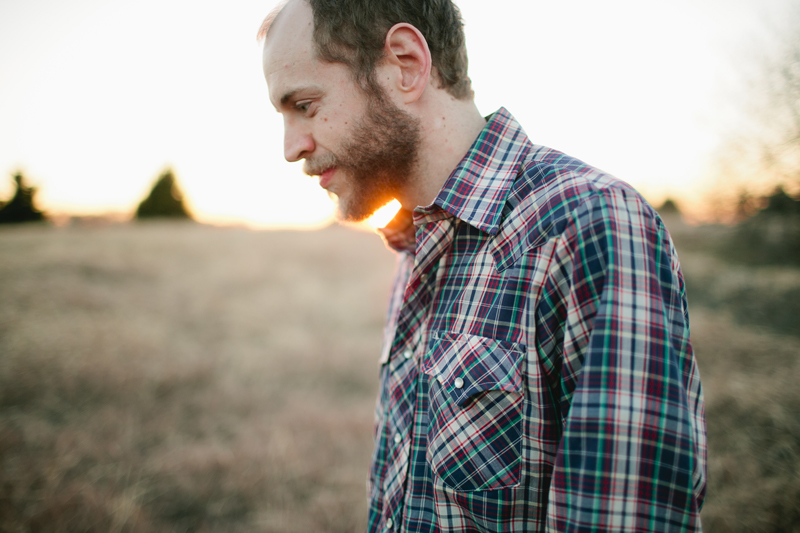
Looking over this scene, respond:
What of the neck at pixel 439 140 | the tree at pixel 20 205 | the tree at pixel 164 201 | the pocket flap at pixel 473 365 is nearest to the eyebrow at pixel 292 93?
the neck at pixel 439 140

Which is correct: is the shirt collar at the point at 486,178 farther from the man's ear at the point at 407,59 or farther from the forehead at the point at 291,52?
the forehead at the point at 291,52

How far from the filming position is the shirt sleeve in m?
0.79

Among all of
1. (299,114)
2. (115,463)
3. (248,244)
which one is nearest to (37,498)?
(115,463)

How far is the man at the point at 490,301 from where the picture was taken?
82 cm

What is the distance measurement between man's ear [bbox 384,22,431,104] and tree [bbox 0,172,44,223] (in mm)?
7859

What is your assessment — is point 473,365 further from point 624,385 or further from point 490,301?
point 624,385

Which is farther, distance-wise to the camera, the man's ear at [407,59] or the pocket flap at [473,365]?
the man's ear at [407,59]

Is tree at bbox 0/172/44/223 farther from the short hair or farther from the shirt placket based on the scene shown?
the shirt placket

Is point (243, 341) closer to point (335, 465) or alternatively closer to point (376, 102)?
point (335, 465)

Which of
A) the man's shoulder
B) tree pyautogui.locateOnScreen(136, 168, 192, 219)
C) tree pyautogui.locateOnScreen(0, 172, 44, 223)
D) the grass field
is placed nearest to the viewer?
the man's shoulder

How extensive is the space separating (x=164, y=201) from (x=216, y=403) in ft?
53.7

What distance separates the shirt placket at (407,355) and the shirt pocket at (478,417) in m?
0.19

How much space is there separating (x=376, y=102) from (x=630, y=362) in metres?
1.23

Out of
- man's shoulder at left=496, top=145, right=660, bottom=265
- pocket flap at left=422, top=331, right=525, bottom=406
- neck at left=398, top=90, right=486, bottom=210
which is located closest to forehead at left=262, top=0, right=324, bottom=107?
neck at left=398, top=90, right=486, bottom=210
